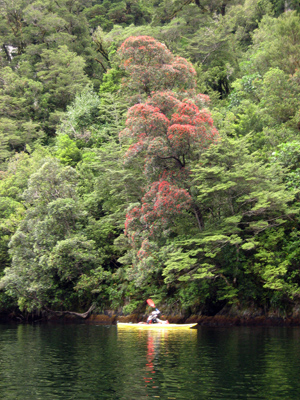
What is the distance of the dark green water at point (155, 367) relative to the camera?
382 inches

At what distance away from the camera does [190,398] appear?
9070 millimetres

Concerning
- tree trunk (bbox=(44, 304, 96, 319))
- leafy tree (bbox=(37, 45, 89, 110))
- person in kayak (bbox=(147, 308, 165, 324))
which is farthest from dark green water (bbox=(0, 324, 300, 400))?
leafy tree (bbox=(37, 45, 89, 110))

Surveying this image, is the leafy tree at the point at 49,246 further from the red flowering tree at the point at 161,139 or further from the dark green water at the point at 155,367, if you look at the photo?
the dark green water at the point at 155,367

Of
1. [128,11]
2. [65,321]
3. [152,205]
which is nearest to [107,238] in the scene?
[65,321]

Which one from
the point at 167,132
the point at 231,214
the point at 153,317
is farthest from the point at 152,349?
the point at 167,132

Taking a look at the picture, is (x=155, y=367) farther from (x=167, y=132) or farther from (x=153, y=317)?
(x=167, y=132)

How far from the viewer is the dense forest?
23.5 meters

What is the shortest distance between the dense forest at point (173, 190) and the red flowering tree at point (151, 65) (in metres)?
0.07

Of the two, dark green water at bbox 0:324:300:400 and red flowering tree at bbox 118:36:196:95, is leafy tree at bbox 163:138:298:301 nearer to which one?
dark green water at bbox 0:324:300:400

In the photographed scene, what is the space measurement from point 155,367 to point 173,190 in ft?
39.0

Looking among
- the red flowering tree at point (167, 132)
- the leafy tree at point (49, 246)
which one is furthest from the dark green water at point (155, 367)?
the leafy tree at point (49, 246)

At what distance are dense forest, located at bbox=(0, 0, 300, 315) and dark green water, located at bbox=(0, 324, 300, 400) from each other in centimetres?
497

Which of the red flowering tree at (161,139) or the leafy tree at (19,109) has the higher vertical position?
the leafy tree at (19,109)

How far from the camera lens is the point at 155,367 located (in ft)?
40.8
